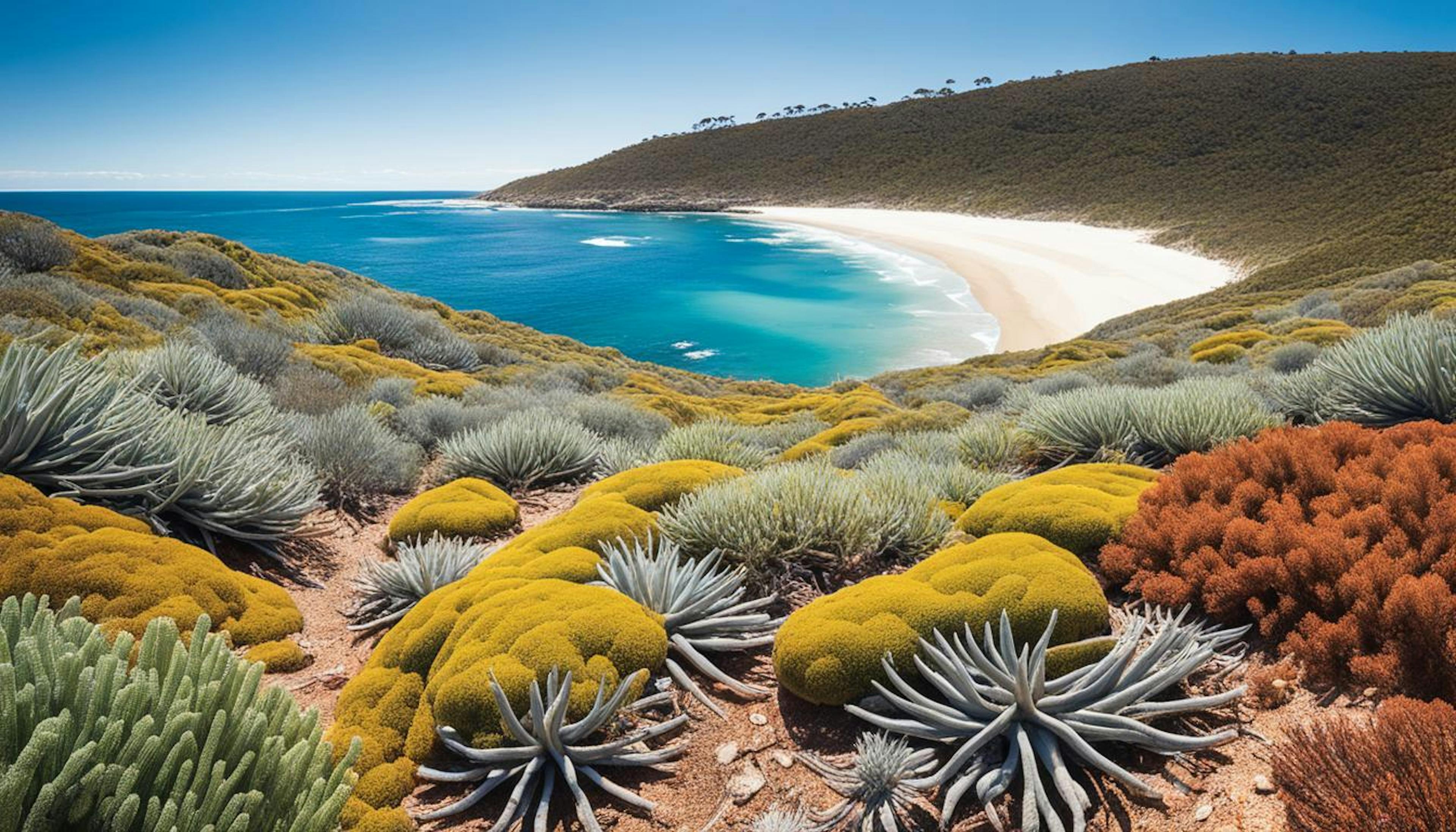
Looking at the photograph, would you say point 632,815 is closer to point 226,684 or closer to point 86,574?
point 226,684

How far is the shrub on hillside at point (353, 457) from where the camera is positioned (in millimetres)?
5941

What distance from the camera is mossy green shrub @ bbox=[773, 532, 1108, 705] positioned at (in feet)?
9.05

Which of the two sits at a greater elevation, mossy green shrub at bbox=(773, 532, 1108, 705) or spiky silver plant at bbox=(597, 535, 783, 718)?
mossy green shrub at bbox=(773, 532, 1108, 705)

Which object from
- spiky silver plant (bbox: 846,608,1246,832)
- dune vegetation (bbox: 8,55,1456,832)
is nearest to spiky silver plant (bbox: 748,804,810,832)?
dune vegetation (bbox: 8,55,1456,832)

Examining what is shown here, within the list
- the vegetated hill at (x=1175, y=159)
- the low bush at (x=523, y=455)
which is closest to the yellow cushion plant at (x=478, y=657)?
the low bush at (x=523, y=455)

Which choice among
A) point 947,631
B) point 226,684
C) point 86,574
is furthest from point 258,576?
point 947,631

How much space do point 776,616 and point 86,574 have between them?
10.3ft

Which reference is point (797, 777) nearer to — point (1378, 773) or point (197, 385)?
point (1378, 773)

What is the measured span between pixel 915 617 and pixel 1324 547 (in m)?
1.55

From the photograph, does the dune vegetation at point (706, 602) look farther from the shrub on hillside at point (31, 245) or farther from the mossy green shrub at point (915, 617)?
the shrub on hillside at point (31, 245)

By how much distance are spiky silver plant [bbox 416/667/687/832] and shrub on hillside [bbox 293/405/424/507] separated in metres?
3.97

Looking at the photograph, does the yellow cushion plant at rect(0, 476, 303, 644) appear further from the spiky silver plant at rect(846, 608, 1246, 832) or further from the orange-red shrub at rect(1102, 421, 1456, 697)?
the orange-red shrub at rect(1102, 421, 1456, 697)

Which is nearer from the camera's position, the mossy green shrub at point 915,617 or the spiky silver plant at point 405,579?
the mossy green shrub at point 915,617

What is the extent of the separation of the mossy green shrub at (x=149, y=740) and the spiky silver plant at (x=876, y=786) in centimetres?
142
